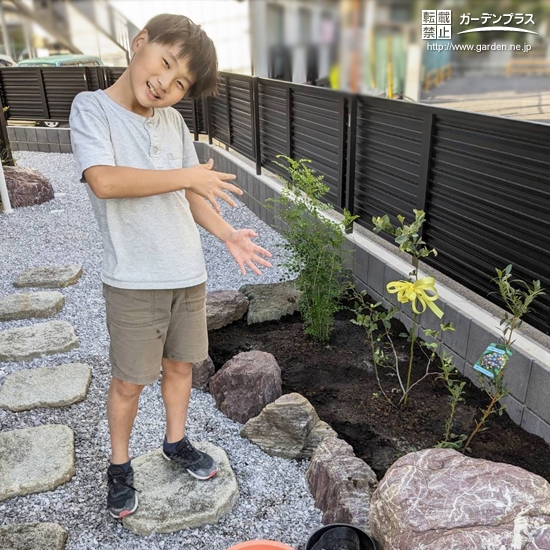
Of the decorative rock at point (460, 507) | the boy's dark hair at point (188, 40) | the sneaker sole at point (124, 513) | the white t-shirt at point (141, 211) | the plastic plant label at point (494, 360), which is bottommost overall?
the sneaker sole at point (124, 513)

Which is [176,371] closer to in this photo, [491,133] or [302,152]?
[491,133]

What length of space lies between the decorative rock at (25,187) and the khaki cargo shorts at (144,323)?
16.7 ft

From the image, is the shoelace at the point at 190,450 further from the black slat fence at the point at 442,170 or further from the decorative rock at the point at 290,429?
the black slat fence at the point at 442,170

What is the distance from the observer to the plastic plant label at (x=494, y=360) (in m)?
1.96

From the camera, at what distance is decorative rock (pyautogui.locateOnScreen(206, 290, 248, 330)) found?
10.8 feet

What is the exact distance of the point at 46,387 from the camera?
8.89ft

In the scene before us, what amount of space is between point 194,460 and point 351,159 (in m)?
2.42

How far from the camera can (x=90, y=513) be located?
78.0 inches

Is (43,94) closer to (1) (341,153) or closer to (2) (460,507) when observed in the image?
(1) (341,153)

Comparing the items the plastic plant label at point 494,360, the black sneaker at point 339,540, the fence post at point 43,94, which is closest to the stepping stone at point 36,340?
the black sneaker at point 339,540

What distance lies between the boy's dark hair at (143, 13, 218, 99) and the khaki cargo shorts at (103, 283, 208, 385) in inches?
26.9

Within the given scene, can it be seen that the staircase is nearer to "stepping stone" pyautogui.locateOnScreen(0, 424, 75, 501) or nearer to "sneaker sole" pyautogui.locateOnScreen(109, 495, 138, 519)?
"sneaker sole" pyautogui.locateOnScreen(109, 495, 138, 519)

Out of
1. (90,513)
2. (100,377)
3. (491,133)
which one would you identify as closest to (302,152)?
(491,133)

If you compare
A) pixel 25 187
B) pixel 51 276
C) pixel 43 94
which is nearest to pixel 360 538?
pixel 51 276
